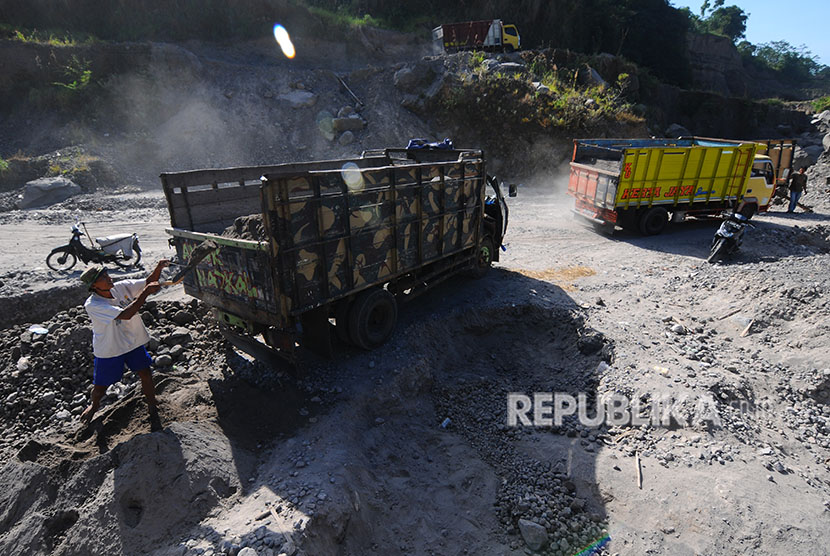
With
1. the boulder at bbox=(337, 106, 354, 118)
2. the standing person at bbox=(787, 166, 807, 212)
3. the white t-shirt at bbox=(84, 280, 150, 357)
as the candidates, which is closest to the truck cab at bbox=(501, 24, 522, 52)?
the boulder at bbox=(337, 106, 354, 118)

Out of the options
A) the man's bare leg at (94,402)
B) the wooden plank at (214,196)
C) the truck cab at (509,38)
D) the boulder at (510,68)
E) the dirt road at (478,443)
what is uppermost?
the truck cab at (509,38)

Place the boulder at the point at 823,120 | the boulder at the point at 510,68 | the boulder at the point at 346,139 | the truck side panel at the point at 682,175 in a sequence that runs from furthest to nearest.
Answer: the boulder at the point at 823,120 < the boulder at the point at 510,68 < the boulder at the point at 346,139 < the truck side panel at the point at 682,175

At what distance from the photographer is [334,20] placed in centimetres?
2577

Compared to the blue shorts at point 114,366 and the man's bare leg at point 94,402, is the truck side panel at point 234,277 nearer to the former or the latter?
the blue shorts at point 114,366

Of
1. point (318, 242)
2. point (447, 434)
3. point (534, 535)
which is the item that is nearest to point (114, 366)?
point (318, 242)

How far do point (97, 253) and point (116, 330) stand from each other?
5426 mm

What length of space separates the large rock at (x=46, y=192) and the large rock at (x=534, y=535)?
1694 centimetres

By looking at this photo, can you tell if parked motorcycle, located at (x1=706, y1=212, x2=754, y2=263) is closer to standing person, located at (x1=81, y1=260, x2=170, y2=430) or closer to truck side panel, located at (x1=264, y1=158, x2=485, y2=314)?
truck side panel, located at (x1=264, y1=158, x2=485, y2=314)

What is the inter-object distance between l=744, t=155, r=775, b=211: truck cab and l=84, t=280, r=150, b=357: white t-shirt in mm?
15033

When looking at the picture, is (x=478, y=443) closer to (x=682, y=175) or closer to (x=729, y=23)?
(x=682, y=175)

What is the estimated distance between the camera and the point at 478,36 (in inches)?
972

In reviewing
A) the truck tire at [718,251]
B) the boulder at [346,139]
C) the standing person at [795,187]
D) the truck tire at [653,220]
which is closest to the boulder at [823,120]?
the standing person at [795,187]

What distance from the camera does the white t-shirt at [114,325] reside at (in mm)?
3992

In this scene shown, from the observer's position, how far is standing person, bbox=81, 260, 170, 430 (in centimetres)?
399
